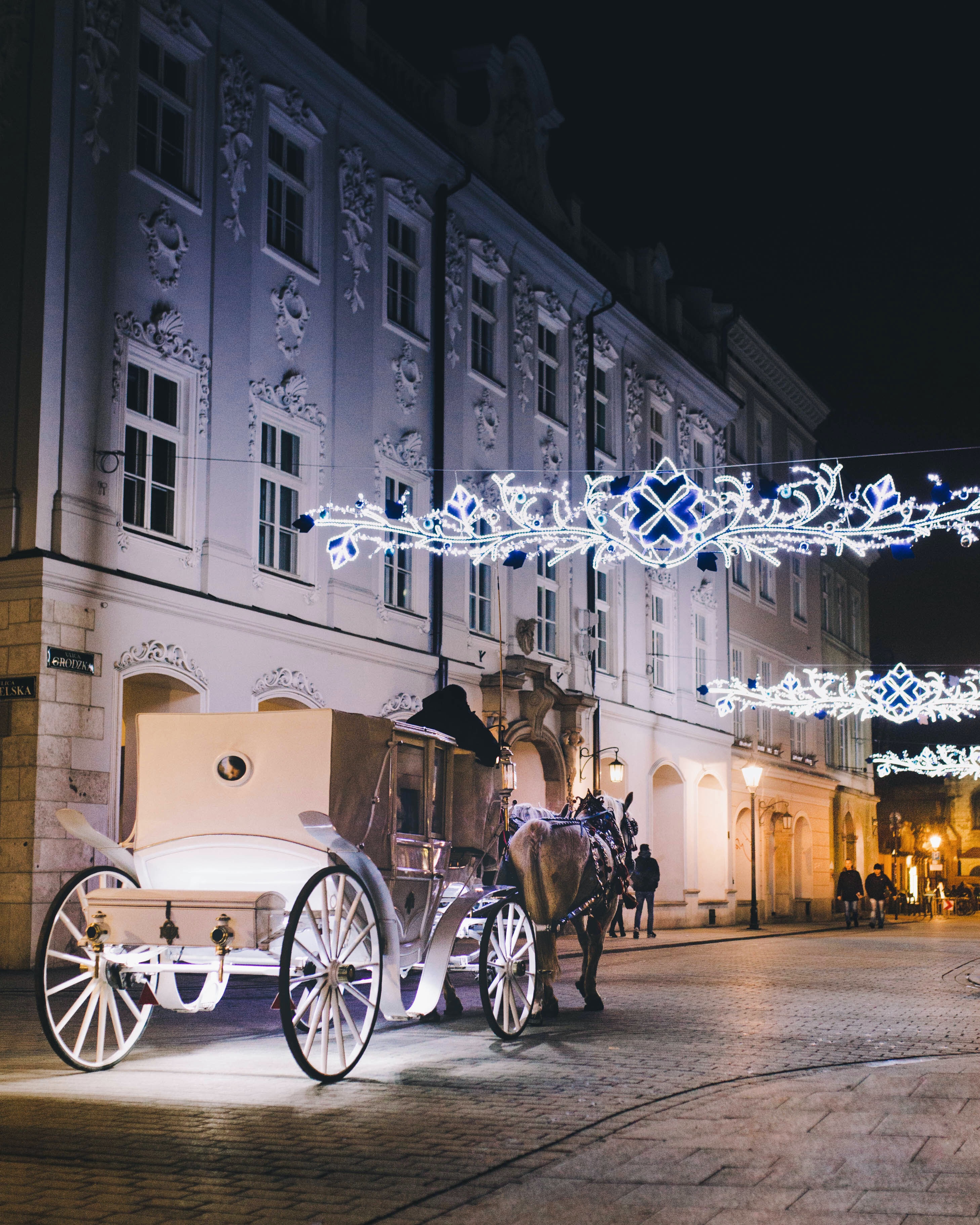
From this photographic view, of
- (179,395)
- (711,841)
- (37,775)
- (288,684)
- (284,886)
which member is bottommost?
(284,886)

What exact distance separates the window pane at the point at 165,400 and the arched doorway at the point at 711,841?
20526 millimetres

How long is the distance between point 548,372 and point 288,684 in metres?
11.6

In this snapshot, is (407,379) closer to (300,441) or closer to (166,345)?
(300,441)

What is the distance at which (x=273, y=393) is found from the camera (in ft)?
66.4

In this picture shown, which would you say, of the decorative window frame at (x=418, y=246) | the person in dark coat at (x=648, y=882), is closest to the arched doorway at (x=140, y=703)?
the decorative window frame at (x=418, y=246)

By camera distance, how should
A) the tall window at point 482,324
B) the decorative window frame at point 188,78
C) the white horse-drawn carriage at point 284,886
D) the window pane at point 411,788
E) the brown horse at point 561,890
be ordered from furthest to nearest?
the tall window at point 482,324 → the decorative window frame at point 188,78 → the brown horse at point 561,890 → the window pane at point 411,788 → the white horse-drawn carriage at point 284,886

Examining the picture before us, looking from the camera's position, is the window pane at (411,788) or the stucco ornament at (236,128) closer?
the window pane at (411,788)

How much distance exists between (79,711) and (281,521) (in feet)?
16.6

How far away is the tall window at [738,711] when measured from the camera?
39094 mm

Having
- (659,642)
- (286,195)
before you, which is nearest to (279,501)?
(286,195)

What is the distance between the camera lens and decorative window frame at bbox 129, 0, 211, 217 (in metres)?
17.9

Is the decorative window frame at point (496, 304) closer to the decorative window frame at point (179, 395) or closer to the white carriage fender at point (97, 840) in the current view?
the decorative window frame at point (179, 395)

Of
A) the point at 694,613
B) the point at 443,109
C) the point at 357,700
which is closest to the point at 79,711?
the point at 357,700

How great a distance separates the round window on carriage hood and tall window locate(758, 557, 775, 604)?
111 ft
